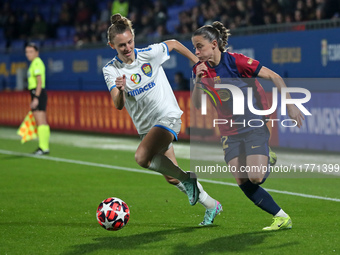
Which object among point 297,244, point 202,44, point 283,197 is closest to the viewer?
point 297,244

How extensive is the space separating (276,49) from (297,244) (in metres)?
9.95

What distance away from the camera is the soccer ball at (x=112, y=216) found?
6480mm

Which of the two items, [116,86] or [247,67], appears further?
[247,67]

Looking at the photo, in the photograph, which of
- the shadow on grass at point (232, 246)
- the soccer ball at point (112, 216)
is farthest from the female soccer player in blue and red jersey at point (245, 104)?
the soccer ball at point (112, 216)

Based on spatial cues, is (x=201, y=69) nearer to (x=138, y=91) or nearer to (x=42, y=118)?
(x=138, y=91)

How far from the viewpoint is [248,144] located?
6.46 meters

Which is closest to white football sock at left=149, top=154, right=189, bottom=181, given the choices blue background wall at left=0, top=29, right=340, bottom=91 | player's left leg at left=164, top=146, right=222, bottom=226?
player's left leg at left=164, top=146, right=222, bottom=226

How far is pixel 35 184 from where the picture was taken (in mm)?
10242

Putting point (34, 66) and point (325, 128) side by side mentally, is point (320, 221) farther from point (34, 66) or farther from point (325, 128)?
point (34, 66)

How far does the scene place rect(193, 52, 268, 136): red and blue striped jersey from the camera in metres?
6.46

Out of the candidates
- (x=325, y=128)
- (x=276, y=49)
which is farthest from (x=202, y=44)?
(x=276, y=49)

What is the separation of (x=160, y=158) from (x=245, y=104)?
1009mm

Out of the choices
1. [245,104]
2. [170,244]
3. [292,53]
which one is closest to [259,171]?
[245,104]

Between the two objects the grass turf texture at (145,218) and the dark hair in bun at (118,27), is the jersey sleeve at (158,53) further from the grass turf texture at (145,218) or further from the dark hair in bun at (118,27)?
the grass turf texture at (145,218)
